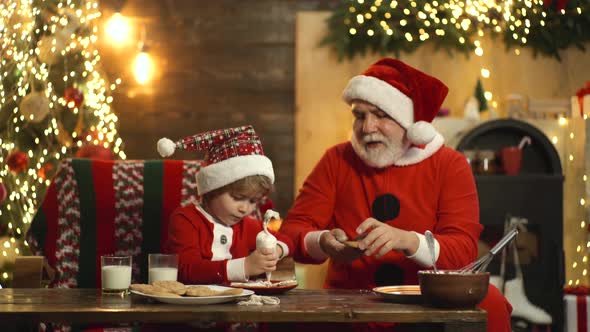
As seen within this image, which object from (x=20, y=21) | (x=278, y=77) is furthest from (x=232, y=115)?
(x=20, y=21)

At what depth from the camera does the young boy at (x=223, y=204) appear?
2.31 metres

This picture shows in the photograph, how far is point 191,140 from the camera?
231cm

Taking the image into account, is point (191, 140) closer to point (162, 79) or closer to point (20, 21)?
point (20, 21)

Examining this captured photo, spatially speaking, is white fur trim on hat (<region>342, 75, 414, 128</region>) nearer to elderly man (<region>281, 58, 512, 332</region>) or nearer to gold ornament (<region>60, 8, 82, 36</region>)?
elderly man (<region>281, 58, 512, 332</region>)

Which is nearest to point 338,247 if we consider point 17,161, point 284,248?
point 284,248

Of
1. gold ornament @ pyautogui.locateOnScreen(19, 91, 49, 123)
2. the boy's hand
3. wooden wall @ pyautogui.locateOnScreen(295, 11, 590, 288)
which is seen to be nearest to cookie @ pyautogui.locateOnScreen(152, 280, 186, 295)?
the boy's hand

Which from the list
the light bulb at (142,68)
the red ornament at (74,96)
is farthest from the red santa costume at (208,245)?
the light bulb at (142,68)

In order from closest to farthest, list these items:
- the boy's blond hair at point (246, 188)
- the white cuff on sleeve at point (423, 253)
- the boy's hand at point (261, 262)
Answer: the boy's hand at point (261, 262) → the white cuff on sleeve at point (423, 253) → the boy's blond hair at point (246, 188)

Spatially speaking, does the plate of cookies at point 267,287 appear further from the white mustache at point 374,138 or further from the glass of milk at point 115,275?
the white mustache at point 374,138

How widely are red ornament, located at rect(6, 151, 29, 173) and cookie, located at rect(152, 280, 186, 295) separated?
195 cm

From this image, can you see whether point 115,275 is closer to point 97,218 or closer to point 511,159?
point 97,218

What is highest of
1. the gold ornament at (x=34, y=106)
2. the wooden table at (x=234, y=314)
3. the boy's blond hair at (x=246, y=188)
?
the gold ornament at (x=34, y=106)

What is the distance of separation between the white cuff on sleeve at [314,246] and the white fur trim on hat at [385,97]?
456 millimetres

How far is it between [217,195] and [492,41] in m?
2.82
